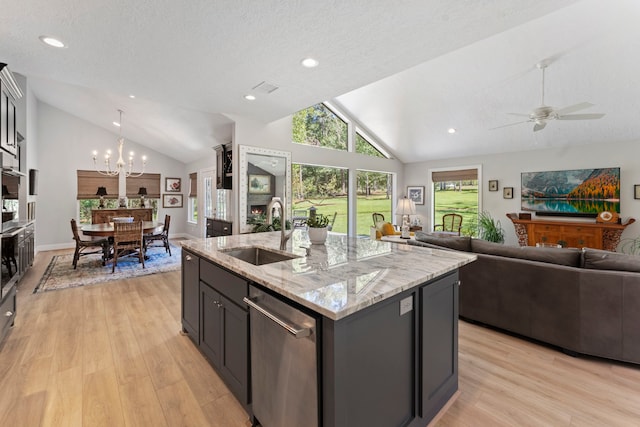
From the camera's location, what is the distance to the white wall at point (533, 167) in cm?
512

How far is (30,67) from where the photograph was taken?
9.84 ft

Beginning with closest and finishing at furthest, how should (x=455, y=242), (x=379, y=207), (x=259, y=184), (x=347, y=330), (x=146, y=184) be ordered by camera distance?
1. (x=347, y=330)
2. (x=455, y=242)
3. (x=259, y=184)
4. (x=379, y=207)
5. (x=146, y=184)

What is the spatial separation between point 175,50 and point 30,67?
176 centimetres

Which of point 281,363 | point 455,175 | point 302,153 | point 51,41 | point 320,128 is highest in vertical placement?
point 320,128

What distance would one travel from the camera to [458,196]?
721 centimetres

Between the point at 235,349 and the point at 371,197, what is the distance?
245 inches

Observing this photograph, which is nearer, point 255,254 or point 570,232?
point 255,254

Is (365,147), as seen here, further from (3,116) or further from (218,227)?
(3,116)

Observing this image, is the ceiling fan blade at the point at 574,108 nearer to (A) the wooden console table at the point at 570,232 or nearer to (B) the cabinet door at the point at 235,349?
(A) the wooden console table at the point at 570,232

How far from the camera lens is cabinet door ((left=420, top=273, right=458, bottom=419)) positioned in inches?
61.8

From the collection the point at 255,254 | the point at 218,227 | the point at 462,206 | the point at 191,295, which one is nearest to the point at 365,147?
the point at 462,206

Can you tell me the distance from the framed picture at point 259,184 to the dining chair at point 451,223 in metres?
4.62

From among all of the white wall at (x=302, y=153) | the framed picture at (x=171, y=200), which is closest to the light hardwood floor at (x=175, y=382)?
the white wall at (x=302, y=153)

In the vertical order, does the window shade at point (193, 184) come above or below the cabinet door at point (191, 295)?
above
